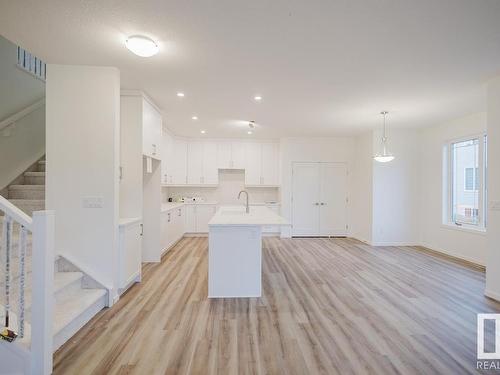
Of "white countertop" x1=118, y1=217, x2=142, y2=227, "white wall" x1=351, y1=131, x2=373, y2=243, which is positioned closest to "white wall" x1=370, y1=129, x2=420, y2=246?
"white wall" x1=351, y1=131, x2=373, y2=243

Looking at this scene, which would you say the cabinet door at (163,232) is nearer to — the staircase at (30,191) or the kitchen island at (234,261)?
the staircase at (30,191)

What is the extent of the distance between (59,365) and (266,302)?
74.8 inches

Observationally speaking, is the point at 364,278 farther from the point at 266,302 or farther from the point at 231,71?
the point at 231,71

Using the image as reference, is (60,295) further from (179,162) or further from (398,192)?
(398,192)

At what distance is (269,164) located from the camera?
674cm

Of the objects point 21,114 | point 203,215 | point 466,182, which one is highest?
point 21,114

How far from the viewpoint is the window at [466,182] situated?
4.30 meters

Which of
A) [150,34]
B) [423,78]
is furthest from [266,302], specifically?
[423,78]

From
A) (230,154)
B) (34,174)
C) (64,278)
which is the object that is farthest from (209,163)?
(64,278)

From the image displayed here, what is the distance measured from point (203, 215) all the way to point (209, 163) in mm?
1426

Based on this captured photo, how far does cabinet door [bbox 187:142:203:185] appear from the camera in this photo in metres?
6.62

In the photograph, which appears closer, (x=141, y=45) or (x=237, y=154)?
(x=141, y=45)

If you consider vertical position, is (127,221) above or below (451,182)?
below

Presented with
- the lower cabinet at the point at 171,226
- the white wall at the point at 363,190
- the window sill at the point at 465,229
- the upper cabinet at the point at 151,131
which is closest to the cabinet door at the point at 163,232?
the lower cabinet at the point at 171,226
